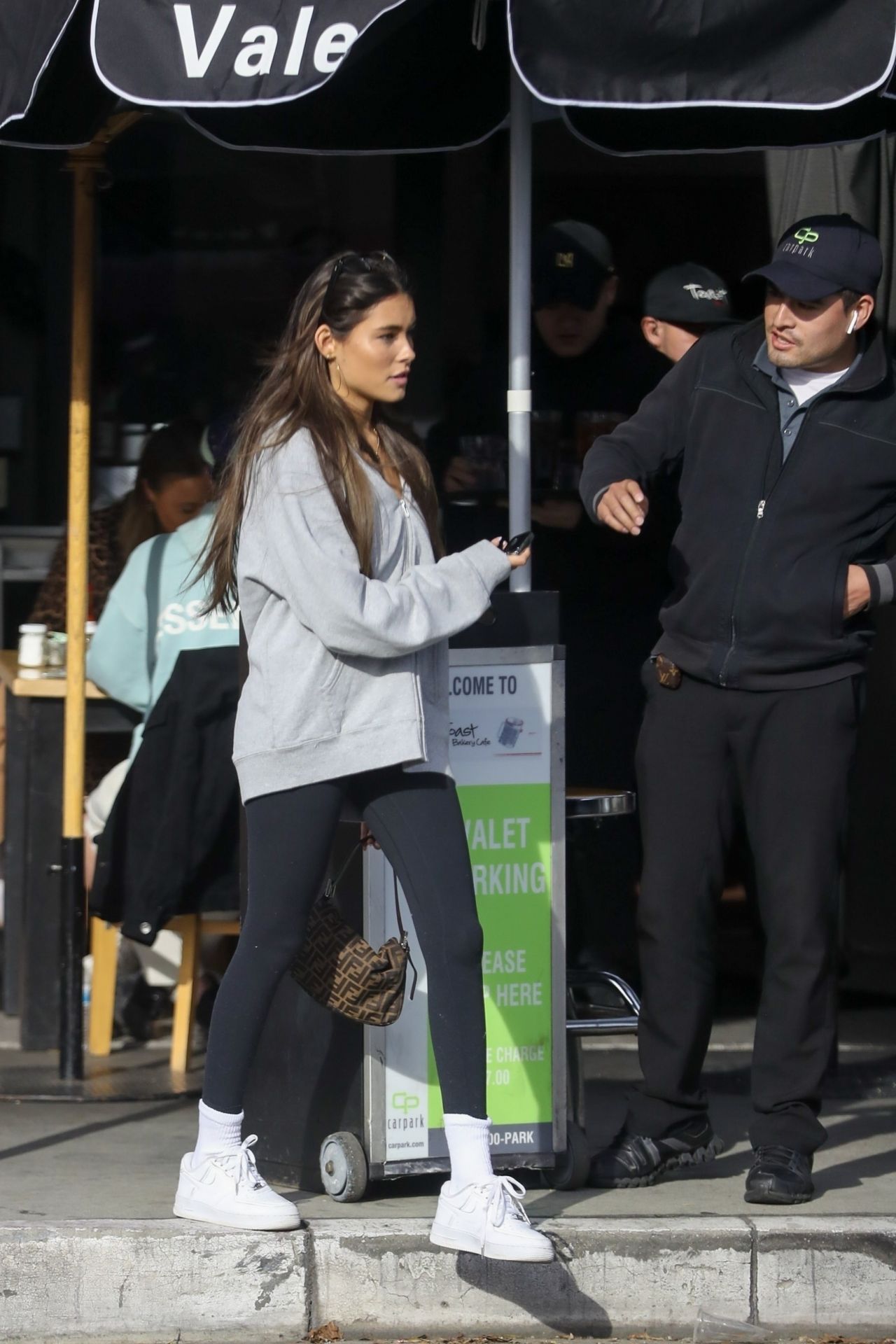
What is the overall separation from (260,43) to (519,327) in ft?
2.80

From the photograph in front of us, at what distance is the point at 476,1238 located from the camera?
13.0 ft

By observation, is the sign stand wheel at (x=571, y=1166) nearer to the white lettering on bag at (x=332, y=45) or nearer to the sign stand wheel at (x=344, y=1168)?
A: the sign stand wheel at (x=344, y=1168)

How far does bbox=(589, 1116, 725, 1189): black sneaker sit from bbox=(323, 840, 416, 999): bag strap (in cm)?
63

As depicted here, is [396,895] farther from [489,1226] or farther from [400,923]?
[489,1226]

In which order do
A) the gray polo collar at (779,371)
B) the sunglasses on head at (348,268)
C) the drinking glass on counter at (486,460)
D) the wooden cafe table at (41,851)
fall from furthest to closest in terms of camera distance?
the wooden cafe table at (41,851) → the drinking glass on counter at (486,460) → the gray polo collar at (779,371) → the sunglasses on head at (348,268)

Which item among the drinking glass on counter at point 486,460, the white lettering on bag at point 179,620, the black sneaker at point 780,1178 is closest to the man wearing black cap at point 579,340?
the drinking glass on counter at point 486,460

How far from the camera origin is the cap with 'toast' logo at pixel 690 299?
5.33 meters

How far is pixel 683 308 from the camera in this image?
5.34 metres

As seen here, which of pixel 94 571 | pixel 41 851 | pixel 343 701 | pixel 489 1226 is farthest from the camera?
pixel 94 571

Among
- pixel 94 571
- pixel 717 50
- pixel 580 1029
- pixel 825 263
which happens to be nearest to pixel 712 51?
pixel 717 50

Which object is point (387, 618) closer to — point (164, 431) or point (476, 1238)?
point (476, 1238)

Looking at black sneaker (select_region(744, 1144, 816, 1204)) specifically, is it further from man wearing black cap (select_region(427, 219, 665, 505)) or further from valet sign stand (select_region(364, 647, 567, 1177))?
man wearing black cap (select_region(427, 219, 665, 505))

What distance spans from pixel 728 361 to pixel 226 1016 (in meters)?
1.80

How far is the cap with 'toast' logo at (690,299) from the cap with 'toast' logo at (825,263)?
815mm
